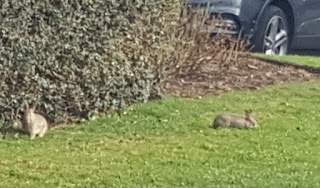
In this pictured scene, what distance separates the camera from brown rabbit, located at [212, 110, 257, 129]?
888 cm

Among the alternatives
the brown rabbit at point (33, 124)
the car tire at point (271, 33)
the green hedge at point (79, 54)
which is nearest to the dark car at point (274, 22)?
the car tire at point (271, 33)

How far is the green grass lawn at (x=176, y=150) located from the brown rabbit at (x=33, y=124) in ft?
0.22

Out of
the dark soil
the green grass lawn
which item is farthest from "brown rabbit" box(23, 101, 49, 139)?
the dark soil

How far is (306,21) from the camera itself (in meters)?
14.9

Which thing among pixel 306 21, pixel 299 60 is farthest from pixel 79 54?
pixel 306 21

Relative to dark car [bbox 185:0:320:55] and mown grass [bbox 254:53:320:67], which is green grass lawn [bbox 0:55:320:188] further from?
dark car [bbox 185:0:320:55]

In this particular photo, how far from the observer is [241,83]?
442 inches

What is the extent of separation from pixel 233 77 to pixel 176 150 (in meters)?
3.47

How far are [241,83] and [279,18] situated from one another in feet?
11.4

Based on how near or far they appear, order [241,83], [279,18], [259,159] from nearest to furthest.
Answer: [259,159]
[241,83]
[279,18]

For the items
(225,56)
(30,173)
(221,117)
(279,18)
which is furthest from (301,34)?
(30,173)

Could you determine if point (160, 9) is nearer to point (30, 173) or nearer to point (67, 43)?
point (67, 43)

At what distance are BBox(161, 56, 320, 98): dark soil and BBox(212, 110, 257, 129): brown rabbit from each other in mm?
1481

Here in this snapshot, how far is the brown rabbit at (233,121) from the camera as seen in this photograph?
888cm
